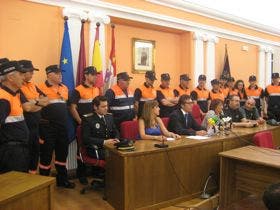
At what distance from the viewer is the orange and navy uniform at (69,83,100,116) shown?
14.0 feet

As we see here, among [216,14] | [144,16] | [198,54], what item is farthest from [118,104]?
[216,14]

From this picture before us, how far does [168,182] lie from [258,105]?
4.15m

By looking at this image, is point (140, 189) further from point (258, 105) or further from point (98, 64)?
point (258, 105)

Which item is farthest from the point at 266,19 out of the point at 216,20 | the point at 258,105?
the point at 258,105

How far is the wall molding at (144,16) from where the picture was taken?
460cm

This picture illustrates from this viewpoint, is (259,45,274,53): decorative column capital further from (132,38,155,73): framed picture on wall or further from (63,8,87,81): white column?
(63,8,87,81): white column

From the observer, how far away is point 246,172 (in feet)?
10.7

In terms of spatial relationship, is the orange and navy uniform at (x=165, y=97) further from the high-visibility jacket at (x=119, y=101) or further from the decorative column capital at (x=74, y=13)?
the decorative column capital at (x=74, y=13)

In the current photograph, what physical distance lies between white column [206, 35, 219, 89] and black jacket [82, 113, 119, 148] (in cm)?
353

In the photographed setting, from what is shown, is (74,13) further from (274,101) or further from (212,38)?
(274,101)

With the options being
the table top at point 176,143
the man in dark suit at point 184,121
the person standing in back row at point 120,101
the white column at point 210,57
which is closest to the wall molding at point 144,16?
the white column at point 210,57

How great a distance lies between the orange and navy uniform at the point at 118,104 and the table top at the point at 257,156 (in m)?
1.71

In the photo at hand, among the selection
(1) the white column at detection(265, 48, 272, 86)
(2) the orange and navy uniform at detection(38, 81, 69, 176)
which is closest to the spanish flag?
(2) the orange and navy uniform at detection(38, 81, 69, 176)

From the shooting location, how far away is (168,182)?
134 inches
